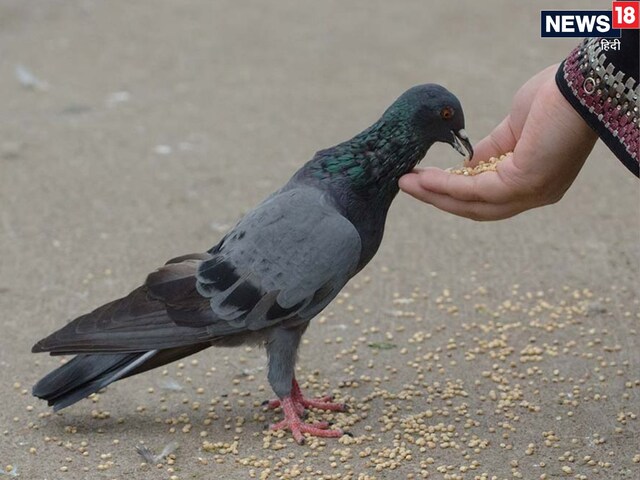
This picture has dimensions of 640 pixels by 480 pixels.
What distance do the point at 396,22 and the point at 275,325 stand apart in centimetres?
637

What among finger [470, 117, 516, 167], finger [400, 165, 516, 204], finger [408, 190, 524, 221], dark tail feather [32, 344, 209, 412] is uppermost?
finger [470, 117, 516, 167]

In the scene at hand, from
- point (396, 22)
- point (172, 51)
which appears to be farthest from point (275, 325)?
point (396, 22)

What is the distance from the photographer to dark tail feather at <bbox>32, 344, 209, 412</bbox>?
161 inches

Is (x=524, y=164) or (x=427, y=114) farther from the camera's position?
(x=427, y=114)

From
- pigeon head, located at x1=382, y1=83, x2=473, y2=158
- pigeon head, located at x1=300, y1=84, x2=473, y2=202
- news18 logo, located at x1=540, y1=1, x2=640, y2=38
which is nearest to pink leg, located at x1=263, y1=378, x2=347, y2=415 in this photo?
pigeon head, located at x1=300, y1=84, x2=473, y2=202

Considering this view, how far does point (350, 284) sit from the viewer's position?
551 cm

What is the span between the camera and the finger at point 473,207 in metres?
3.93

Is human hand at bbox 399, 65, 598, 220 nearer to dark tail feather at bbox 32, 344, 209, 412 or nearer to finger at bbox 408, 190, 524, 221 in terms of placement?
finger at bbox 408, 190, 524, 221

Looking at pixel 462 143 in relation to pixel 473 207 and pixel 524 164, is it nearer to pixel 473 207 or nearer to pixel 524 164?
pixel 473 207

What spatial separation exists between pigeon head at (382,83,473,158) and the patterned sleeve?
53 centimetres

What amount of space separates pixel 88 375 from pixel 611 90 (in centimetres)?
226

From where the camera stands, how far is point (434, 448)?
3.96 meters

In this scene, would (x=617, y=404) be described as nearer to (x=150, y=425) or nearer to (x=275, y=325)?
(x=275, y=325)

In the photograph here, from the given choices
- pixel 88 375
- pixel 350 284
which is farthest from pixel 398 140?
pixel 350 284
